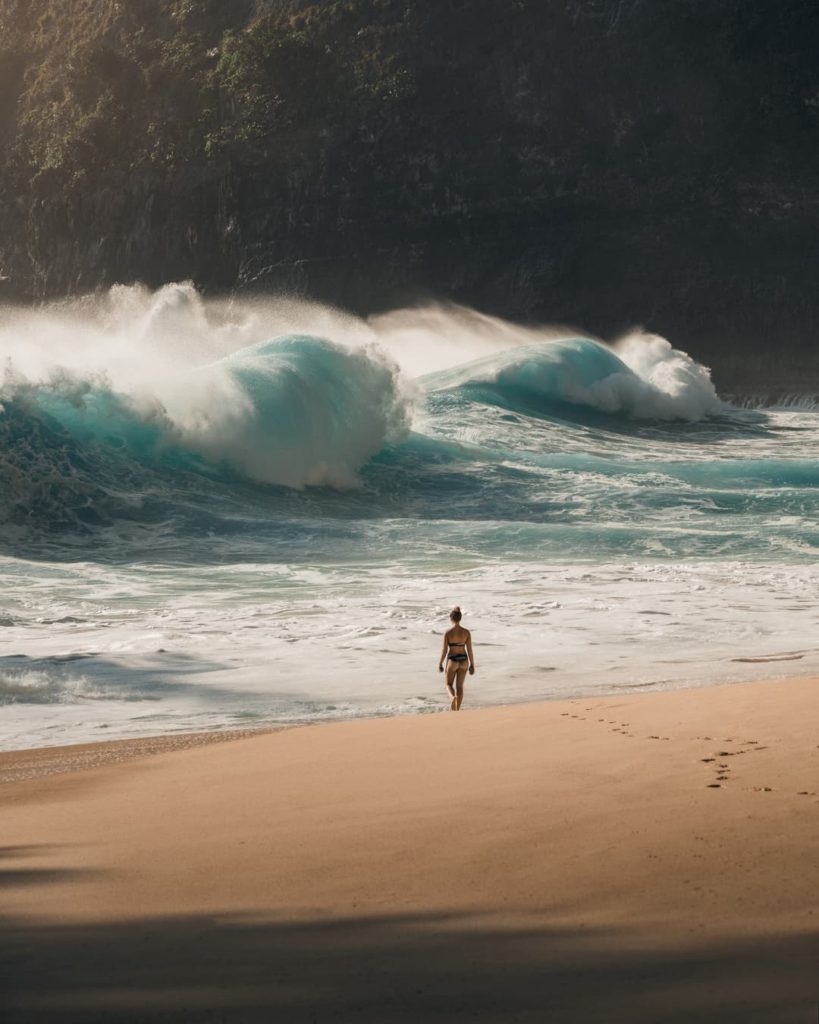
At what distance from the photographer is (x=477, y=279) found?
59.7m

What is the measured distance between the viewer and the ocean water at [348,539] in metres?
8.70

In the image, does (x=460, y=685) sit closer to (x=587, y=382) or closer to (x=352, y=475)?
(x=352, y=475)

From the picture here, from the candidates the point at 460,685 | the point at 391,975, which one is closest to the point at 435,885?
the point at 391,975

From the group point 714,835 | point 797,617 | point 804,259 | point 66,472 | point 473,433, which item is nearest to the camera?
point 714,835

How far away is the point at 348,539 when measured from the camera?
52.9 feet

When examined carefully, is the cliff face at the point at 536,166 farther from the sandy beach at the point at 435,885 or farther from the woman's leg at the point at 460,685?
the sandy beach at the point at 435,885

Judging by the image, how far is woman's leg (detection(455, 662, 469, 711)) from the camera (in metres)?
7.82

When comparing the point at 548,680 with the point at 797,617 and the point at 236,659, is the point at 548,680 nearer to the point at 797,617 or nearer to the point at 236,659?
the point at 236,659

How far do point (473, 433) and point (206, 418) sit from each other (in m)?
7.04

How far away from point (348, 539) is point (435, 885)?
504 inches

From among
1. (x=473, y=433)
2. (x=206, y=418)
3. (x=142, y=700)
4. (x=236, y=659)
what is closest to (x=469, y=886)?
(x=142, y=700)

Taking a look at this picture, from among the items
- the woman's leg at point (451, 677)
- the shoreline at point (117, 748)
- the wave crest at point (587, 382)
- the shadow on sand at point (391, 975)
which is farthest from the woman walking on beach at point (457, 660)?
the wave crest at point (587, 382)

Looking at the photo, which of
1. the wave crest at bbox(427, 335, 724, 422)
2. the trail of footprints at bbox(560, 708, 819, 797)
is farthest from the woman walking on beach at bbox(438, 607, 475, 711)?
the wave crest at bbox(427, 335, 724, 422)

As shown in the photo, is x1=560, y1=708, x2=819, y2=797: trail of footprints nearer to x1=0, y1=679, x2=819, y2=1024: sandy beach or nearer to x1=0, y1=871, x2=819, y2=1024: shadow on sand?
x1=0, y1=679, x2=819, y2=1024: sandy beach
